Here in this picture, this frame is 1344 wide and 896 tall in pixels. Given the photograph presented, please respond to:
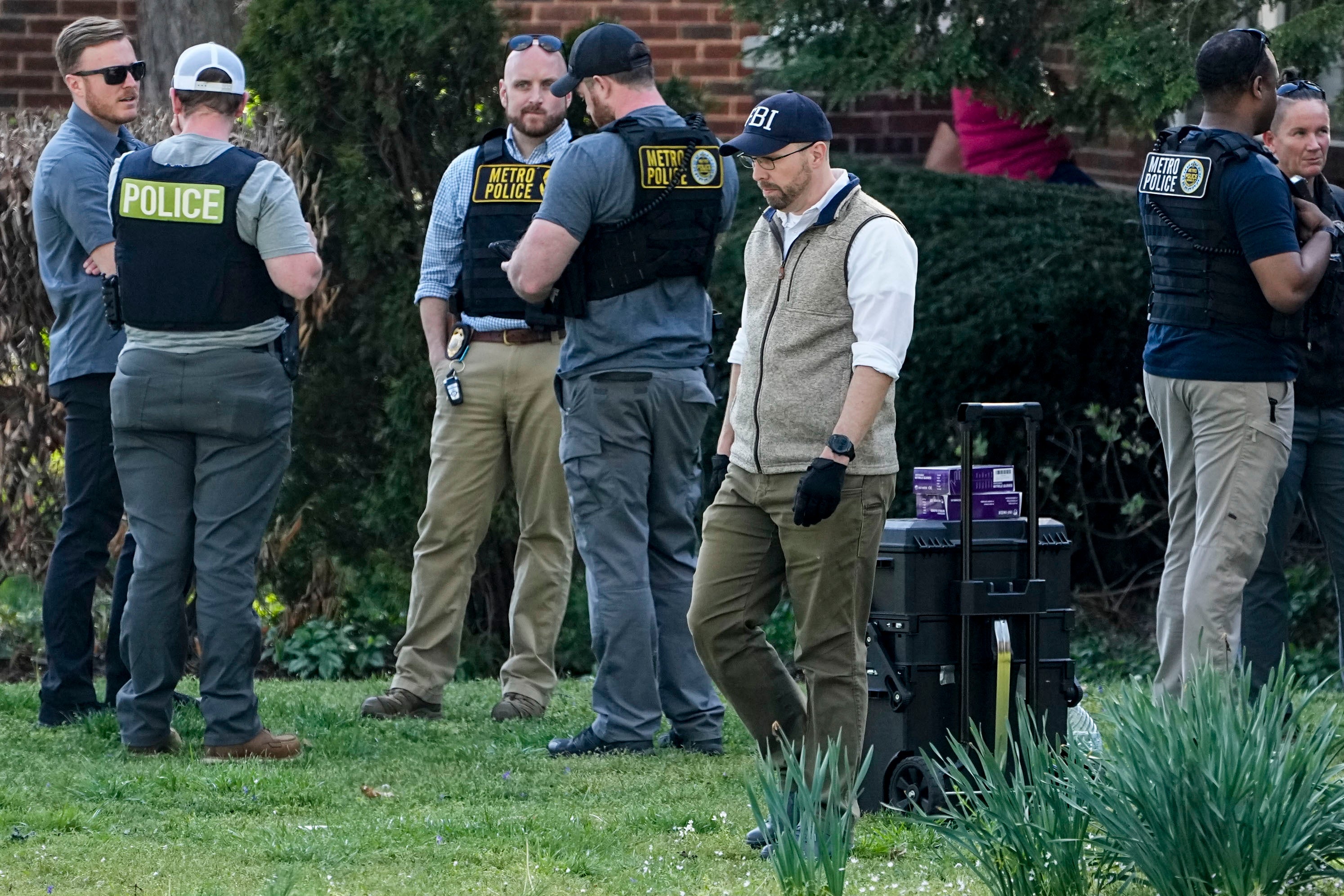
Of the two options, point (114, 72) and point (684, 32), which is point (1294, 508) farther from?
point (684, 32)

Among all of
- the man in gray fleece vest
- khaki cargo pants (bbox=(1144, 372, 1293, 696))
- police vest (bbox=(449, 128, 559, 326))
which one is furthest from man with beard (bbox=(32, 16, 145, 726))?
khaki cargo pants (bbox=(1144, 372, 1293, 696))

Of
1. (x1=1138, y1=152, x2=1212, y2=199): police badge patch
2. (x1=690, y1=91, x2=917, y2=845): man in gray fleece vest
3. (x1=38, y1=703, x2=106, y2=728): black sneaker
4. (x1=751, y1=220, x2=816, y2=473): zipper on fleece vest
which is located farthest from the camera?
(x1=38, y1=703, x2=106, y2=728): black sneaker

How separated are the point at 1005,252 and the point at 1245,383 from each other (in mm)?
2809

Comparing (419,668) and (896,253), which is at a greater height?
(896,253)

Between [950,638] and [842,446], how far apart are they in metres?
0.89

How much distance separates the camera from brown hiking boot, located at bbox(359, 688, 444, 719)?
635 cm

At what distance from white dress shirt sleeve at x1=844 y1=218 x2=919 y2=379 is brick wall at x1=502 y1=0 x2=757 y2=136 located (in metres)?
5.38

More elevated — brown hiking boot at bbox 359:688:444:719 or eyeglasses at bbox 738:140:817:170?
eyeglasses at bbox 738:140:817:170

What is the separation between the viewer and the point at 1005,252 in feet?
26.3

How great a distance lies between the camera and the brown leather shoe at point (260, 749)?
5492 millimetres

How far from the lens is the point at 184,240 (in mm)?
5395

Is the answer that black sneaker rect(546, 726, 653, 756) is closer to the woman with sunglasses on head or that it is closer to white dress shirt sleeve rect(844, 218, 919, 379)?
white dress shirt sleeve rect(844, 218, 919, 379)

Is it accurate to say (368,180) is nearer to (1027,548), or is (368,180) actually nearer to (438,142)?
(438,142)

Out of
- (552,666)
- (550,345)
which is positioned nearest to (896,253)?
(550,345)
